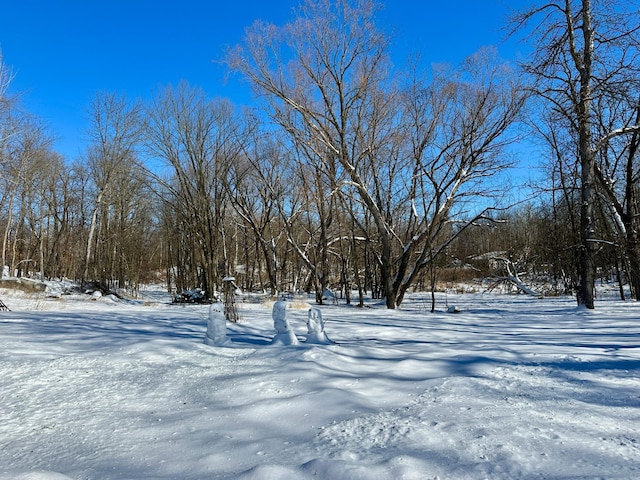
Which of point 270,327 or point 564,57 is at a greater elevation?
point 564,57

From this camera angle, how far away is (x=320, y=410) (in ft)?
9.77

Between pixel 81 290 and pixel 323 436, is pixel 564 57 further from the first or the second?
pixel 81 290

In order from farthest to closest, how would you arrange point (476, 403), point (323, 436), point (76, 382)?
point (76, 382) → point (476, 403) → point (323, 436)

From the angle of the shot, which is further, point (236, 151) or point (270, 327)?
point (236, 151)

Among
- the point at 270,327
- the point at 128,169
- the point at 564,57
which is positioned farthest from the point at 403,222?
the point at 128,169

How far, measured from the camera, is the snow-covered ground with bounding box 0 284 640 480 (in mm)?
2115

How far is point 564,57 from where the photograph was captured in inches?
413

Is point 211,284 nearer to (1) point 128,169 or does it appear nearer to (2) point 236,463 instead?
(1) point 128,169

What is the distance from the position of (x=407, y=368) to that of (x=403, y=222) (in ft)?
54.2

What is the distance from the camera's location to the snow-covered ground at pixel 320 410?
6.94 ft

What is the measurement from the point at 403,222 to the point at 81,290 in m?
15.6

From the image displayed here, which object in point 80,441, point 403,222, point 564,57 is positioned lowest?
point 80,441

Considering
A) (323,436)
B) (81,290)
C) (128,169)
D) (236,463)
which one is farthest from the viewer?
(128,169)

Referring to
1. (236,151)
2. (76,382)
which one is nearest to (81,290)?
(236,151)
